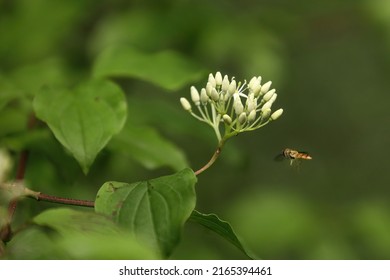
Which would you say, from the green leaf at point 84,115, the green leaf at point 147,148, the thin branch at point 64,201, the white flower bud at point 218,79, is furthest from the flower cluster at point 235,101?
the green leaf at point 147,148

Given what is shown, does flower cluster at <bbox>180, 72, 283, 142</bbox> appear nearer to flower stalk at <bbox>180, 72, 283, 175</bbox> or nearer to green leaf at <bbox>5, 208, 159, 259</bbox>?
flower stalk at <bbox>180, 72, 283, 175</bbox>

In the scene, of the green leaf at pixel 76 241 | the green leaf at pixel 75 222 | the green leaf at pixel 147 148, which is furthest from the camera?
the green leaf at pixel 147 148

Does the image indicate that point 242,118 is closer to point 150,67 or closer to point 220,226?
point 220,226

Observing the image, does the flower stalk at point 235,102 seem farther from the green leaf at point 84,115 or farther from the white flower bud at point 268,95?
the green leaf at point 84,115

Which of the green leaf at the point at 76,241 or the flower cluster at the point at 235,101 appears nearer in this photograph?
the green leaf at the point at 76,241

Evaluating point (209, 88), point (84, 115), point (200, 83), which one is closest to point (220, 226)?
point (209, 88)

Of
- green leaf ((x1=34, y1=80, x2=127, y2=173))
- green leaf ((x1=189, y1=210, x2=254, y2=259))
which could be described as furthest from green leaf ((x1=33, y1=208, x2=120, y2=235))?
green leaf ((x1=34, y1=80, x2=127, y2=173))
